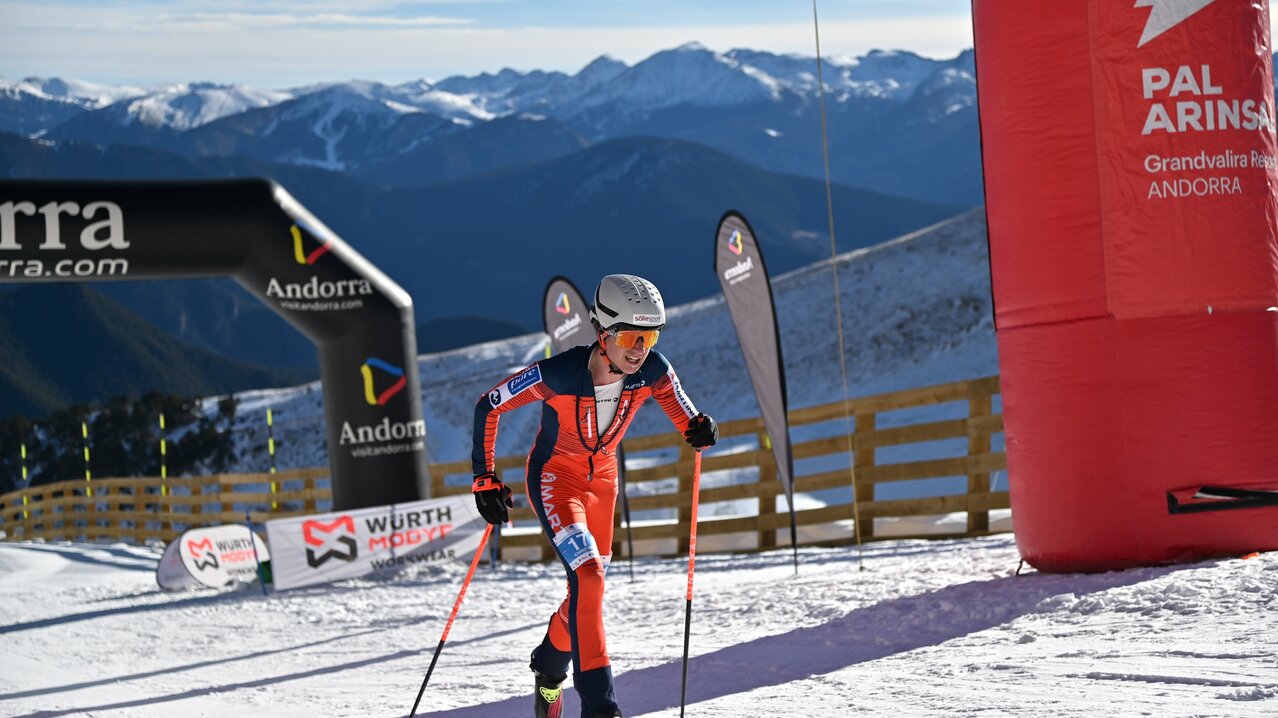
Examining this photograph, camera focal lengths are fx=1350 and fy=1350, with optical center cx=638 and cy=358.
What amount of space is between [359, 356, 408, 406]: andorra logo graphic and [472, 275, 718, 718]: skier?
790cm

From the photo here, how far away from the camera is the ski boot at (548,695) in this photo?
18.1 ft

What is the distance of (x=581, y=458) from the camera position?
563cm

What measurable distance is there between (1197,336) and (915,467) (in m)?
4.48

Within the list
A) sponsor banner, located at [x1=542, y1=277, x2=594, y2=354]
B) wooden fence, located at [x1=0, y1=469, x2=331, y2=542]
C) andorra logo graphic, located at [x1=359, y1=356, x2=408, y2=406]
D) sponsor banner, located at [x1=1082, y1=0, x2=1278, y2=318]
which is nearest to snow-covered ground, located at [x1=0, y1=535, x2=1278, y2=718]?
sponsor banner, located at [x1=1082, y1=0, x2=1278, y2=318]

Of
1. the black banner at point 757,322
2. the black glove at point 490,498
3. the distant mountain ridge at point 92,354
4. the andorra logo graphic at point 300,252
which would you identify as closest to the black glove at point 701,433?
the black glove at point 490,498

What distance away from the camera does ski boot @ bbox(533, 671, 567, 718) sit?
550 centimetres

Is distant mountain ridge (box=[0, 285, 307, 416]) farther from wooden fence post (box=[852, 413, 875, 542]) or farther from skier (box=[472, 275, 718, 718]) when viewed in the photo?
skier (box=[472, 275, 718, 718])

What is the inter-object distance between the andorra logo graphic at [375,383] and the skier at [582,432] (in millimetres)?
7902

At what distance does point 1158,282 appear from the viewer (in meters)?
7.57

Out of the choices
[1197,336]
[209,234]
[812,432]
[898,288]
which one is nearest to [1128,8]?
[1197,336]

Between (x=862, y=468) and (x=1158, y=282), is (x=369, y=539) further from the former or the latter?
(x=1158, y=282)

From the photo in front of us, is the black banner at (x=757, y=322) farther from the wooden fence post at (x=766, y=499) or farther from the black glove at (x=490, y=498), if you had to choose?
the black glove at (x=490, y=498)

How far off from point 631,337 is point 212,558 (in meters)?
9.11

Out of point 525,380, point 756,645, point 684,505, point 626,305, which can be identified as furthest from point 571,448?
point 684,505
